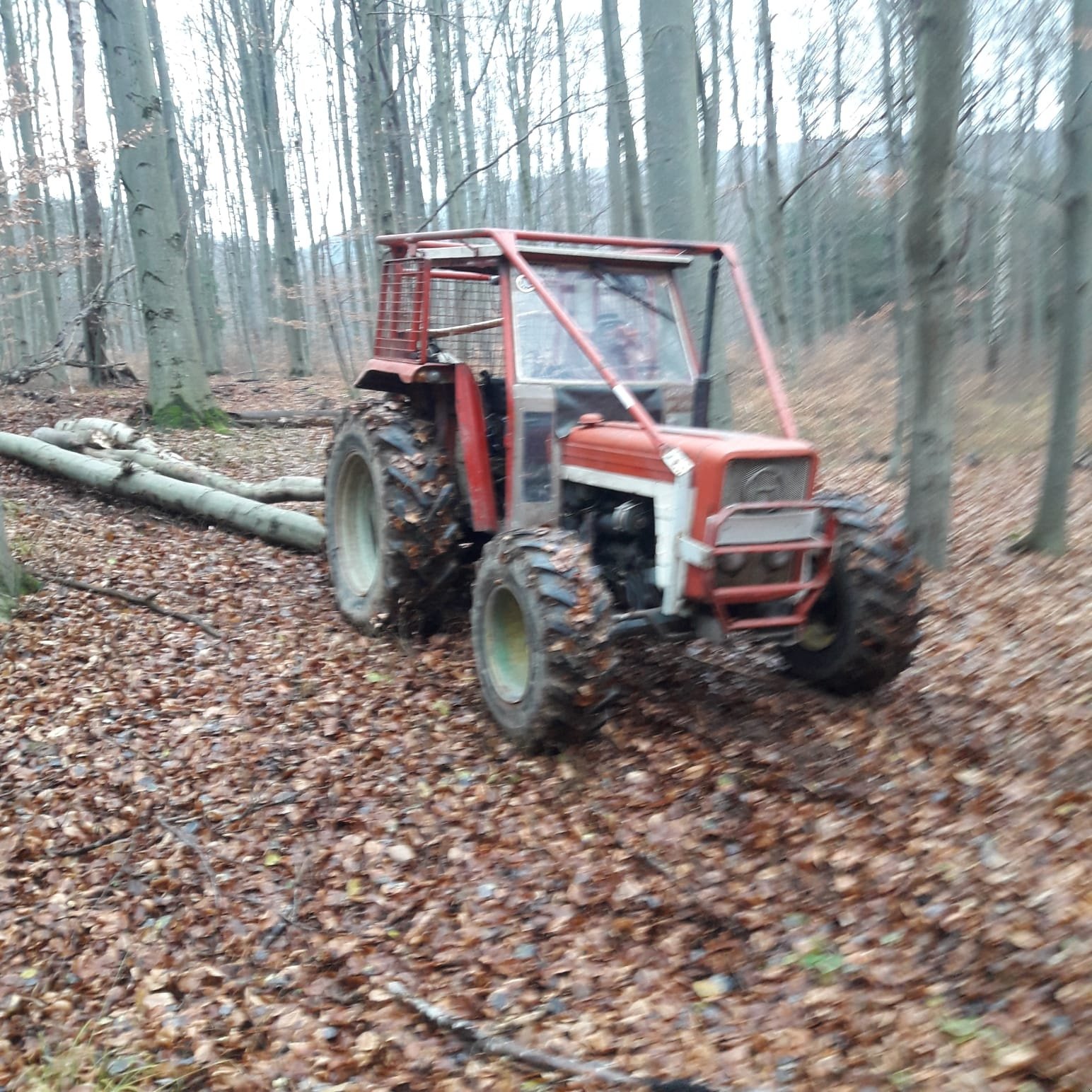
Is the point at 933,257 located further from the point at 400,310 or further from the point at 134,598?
the point at 134,598

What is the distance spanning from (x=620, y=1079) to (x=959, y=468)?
1040cm

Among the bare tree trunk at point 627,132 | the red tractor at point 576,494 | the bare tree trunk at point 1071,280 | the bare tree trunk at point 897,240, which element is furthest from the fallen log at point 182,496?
the bare tree trunk at point 627,132

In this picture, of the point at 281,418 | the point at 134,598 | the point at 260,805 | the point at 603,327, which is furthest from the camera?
the point at 281,418

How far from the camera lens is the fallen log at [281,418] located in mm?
14328

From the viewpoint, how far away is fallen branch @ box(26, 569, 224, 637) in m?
6.91

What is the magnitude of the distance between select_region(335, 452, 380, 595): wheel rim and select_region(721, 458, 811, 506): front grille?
132 inches

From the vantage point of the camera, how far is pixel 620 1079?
307 centimetres

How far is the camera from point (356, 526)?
284 inches

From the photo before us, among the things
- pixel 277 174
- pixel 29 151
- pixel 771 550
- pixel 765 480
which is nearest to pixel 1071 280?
pixel 765 480

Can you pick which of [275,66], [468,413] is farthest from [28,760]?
[275,66]

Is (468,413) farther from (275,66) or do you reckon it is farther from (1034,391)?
(275,66)

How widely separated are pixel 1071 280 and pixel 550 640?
4.83 m

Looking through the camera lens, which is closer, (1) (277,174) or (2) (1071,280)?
(2) (1071,280)

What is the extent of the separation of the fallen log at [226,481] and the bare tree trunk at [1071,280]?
19.3 feet
